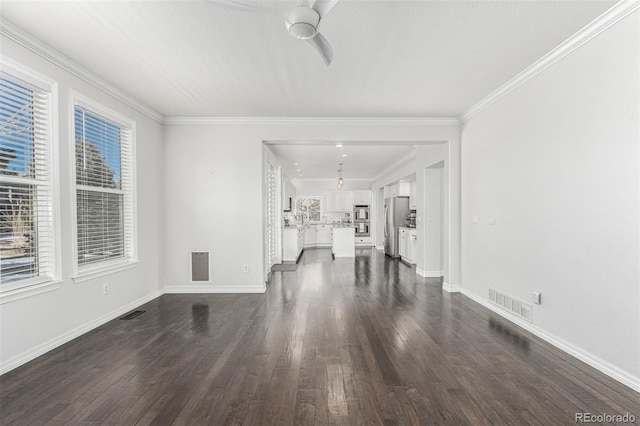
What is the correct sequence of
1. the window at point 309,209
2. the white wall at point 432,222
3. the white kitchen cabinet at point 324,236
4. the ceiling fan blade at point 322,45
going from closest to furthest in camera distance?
the ceiling fan blade at point 322,45 < the white wall at point 432,222 < the white kitchen cabinet at point 324,236 < the window at point 309,209

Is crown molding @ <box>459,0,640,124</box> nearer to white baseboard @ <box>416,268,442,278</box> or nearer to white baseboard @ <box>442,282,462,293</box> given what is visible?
white baseboard @ <box>442,282,462,293</box>

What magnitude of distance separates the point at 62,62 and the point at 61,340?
8.90ft

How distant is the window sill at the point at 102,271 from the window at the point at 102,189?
4 cm

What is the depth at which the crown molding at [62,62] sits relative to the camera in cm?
247

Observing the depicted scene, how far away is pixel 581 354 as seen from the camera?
8.52 feet

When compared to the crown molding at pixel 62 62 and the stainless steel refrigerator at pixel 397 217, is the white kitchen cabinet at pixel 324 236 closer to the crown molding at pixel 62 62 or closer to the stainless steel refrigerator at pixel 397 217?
the stainless steel refrigerator at pixel 397 217

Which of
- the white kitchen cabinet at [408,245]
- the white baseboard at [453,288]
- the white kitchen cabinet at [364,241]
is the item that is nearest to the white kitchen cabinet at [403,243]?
the white kitchen cabinet at [408,245]

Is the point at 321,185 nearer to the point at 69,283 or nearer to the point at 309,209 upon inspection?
the point at 309,209

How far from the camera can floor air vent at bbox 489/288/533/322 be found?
3266 mm

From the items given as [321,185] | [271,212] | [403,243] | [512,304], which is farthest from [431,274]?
[321,185]

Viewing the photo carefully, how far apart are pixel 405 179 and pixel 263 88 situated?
564 cm

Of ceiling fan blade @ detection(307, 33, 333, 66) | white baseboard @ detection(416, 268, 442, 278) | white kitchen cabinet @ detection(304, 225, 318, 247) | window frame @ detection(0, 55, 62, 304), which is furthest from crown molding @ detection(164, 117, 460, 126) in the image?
white kitchen cabinet @ detection(304, 225, 318, 247)

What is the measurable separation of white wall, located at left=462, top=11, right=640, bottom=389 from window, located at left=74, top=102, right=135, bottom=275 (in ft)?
15.8

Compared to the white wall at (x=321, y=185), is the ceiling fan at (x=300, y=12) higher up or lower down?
higher up
